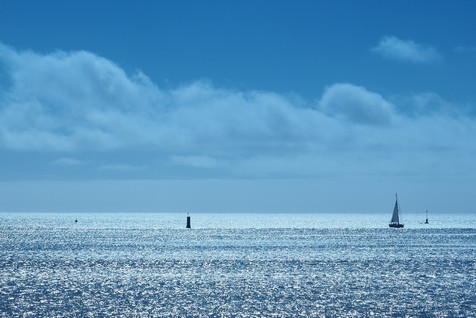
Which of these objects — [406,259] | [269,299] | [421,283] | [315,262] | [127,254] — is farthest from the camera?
[127,254]

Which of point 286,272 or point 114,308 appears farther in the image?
point 286,272

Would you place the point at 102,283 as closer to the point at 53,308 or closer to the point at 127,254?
the point at 53,308

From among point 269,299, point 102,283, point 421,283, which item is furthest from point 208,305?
point 421,283

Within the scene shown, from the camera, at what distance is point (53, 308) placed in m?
45.5

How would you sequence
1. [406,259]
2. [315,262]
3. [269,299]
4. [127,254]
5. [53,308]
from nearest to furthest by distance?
[53,308] < [269,299] < [315,262] < [406,259] < [127,254]

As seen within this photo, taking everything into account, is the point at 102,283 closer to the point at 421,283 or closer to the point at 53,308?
the point at 53,308

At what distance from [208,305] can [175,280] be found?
17.2 meters

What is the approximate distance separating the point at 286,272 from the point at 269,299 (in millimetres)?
21669

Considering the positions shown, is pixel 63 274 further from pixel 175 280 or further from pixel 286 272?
pixel 286 272

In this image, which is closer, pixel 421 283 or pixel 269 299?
pixel 269 299

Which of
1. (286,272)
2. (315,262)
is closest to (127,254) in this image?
(315,262)

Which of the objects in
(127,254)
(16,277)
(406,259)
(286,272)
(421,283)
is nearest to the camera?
(421,283)

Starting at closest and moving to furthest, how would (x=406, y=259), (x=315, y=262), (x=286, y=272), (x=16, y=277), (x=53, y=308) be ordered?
1. (x=53, y=308)
2. (x=16, y=277)
3. (x=286, y=272)
4. (x=315, y=262)
5. (x=406, y=259)

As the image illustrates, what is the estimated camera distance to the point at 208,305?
47.2 m
